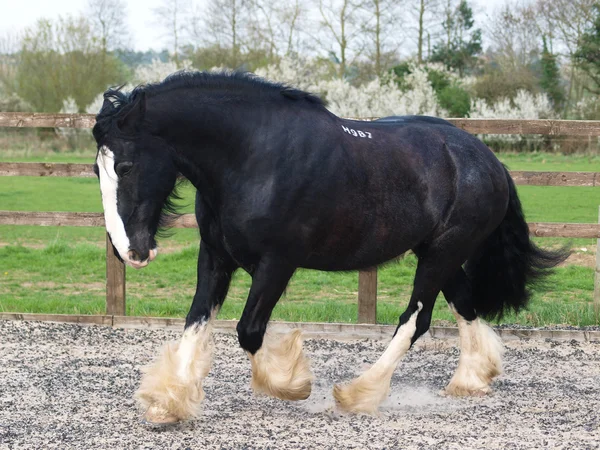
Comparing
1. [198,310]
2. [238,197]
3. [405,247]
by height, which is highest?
[238,197]

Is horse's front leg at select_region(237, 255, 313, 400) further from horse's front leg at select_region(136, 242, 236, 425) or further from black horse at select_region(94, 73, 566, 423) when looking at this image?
horse's front leg at select_region(136, 242, 236, 425)

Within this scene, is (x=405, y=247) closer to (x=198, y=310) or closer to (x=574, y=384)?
(x=198, y=310)

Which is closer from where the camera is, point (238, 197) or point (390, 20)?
point (238, 197)

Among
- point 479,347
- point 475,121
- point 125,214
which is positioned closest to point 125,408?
point 125,214

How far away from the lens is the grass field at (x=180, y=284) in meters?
6.86

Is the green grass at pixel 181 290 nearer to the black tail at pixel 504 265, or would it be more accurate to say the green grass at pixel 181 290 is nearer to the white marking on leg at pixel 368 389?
the black tail at pixel 504 265

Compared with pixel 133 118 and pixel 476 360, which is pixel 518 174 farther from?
pixel 133 118

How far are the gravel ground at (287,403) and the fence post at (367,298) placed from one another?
400mm

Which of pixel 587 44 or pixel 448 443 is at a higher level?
pixel 587 44

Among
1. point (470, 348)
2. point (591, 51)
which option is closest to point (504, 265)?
point (470, 348)

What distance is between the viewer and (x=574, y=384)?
4.96 metres

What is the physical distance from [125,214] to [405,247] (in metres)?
1.60

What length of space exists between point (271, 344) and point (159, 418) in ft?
2.30

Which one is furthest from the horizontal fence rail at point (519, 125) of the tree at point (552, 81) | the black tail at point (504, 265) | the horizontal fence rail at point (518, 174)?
the tree at point (552, 81)
